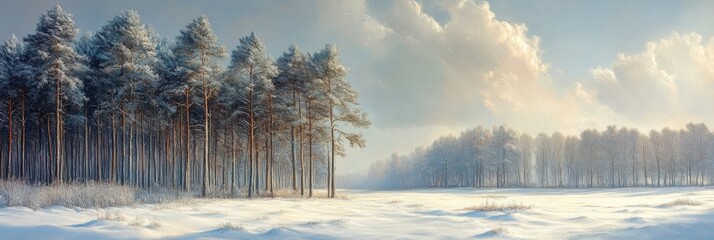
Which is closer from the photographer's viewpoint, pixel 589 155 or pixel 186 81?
pixel 186 81

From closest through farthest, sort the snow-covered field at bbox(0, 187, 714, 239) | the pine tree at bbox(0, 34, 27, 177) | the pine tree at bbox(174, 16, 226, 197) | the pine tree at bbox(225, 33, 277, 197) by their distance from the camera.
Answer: the snow-covered field at bbox(0, 187, 714, 239)
the pine tree at bbox(174, 16, 226, 197)
the pine tree at bbox(225, 33, 277, 197)
the pine tree at bbox(0, 34, 27, 177)

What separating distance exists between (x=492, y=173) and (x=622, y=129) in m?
23.6

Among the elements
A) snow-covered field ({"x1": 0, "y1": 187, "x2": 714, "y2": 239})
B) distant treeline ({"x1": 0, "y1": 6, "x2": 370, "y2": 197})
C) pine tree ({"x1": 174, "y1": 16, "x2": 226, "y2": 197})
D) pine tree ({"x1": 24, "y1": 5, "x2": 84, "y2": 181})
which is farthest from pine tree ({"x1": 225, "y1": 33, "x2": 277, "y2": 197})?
snow-covered field ({"x1": 0, "y1": 187, "x2": 714, "y2": 239})

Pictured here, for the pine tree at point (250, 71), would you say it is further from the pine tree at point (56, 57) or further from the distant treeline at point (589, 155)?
the distant treeline at point (589, 155)

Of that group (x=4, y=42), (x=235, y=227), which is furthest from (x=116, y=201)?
(x=4, y=42)

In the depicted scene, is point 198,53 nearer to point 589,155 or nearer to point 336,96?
point 336,96

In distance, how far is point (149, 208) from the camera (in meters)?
16.0

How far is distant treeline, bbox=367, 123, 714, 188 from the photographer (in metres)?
73.5

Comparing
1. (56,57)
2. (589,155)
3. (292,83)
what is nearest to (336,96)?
(292,83)

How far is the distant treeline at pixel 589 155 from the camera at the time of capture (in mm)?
73500

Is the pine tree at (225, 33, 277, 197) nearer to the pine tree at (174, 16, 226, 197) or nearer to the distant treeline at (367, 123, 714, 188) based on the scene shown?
the pine tree at (174, 16, 226, 197)

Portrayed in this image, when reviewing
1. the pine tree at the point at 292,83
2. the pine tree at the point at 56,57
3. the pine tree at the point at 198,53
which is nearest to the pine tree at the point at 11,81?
the pine tree at the point at 56,57

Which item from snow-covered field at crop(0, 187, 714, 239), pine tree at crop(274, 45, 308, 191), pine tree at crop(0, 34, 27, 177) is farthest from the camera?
pine tree at crop(0, 34, 27, 177)

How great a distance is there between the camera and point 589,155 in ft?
256
